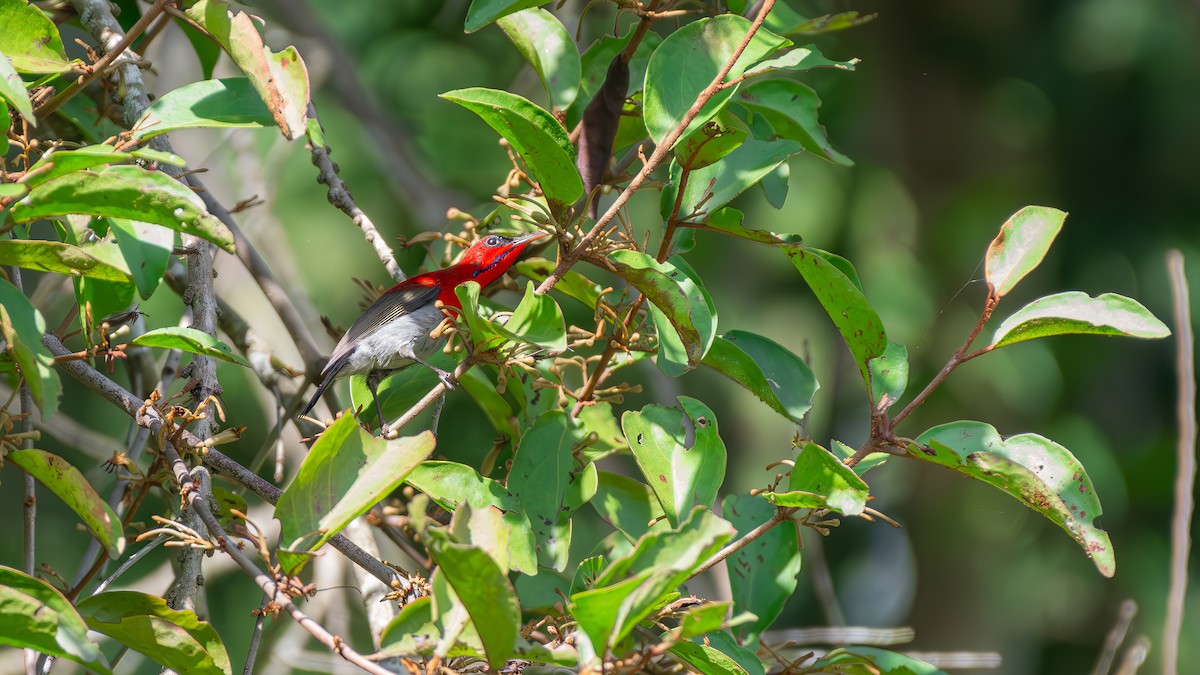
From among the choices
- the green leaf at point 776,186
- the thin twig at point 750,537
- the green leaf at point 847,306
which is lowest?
the thin twig at point 750,537

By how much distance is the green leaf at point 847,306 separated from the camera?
5.93 feet

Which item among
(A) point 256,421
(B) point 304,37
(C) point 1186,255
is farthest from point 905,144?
(A) point 256,421

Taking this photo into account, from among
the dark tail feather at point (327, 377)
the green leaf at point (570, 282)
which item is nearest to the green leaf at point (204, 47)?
the dark tail feather at point (327, 377)

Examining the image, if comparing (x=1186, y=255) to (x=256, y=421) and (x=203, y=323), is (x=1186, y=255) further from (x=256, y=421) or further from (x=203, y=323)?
(x=203, y=323)

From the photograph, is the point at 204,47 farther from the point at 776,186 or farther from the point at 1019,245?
the point at 1019,245

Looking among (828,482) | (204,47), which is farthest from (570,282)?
(204,47)

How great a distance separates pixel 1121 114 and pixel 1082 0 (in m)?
0.77

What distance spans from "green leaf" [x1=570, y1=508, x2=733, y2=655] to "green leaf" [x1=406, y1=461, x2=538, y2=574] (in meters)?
0.56

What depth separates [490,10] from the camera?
1.88 metres

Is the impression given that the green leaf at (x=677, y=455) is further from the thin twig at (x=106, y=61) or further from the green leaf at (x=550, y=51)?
the thin twig at (x=106, y=61)

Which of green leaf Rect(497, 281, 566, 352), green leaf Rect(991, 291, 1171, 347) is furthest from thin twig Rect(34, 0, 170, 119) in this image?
green leaf Rect(991, 291, 1171, 347)

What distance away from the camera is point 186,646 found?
1.61 metres

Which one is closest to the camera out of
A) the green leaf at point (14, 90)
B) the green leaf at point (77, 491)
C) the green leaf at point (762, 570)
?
the green leaf at point (14, 90)

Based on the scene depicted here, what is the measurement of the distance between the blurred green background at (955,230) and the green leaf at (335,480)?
4.85 metres
